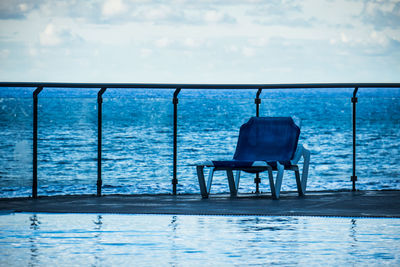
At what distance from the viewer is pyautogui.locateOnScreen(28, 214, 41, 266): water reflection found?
4.29 metres

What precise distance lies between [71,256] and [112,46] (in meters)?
40.5

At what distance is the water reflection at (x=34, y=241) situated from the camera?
429 centimetres

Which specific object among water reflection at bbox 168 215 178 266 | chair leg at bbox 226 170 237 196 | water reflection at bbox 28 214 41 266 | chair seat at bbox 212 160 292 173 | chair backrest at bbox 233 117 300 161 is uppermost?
chair backrest at bbox 233 117 300 161

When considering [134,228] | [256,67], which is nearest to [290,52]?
[256,67]

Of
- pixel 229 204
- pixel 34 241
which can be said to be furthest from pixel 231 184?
pixel 34 241

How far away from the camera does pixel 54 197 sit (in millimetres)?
8219

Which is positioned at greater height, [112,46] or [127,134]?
[112,46]

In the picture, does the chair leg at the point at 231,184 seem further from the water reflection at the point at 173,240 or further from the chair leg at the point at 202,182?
the water reflection at the point at 173,240

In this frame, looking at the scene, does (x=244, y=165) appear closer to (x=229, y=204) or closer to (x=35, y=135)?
(x=229, y=204)

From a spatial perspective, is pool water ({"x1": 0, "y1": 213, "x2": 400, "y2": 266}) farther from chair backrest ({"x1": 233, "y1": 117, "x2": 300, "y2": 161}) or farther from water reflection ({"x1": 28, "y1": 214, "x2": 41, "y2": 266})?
chair backrest ({"x1": 233, "y1": 117, "x2": 300, "y2": 161})

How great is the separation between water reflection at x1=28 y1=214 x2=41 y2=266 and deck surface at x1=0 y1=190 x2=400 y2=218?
1.98 ft

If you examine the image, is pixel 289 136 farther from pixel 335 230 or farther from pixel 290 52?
pixel 290 52

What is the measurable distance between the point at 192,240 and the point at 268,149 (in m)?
3.52

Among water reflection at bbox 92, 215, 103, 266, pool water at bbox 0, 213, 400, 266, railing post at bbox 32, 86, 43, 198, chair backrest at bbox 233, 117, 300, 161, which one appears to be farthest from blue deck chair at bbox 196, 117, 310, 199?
water reflection at bbox 92, 215, 103, 266
